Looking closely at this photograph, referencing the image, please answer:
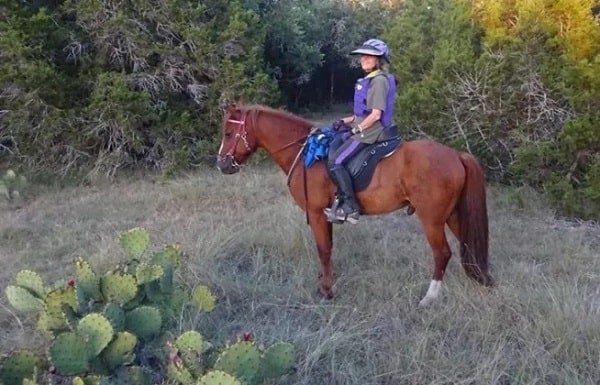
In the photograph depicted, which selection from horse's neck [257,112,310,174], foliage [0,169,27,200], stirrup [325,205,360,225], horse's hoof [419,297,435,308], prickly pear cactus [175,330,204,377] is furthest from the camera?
foliage [0,169,27,200]

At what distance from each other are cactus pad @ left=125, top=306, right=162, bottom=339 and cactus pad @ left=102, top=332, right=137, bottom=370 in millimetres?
352

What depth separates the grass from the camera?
420 centimetres

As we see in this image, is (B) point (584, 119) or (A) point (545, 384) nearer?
(A) point (545, 384)

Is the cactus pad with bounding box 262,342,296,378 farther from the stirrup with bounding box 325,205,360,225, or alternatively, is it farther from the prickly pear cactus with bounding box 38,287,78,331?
the stirrup with bounding box 325,205,360,225

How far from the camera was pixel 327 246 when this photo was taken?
A: 586 cm

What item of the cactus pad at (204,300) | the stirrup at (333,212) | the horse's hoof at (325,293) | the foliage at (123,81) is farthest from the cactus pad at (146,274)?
the foliage at (123,81)

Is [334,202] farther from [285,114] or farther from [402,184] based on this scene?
[285,114]

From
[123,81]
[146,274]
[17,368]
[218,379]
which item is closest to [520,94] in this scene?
[123,81]

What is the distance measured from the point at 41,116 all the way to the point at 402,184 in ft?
29.4

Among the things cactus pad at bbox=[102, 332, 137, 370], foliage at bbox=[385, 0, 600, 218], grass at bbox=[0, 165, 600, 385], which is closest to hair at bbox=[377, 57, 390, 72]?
grass at bbox=[0, 165, 600, 385]

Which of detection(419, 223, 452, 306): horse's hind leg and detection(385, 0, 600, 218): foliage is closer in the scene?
→ detection(419, 223, 452, 306): horse's hind leg

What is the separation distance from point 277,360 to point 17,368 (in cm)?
149

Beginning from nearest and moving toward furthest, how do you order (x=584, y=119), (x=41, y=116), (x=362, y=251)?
(x=362, y=251) < (x=584, y=119) < (x=41, y=116)

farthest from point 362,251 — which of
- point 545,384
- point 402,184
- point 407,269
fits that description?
point 545,384
